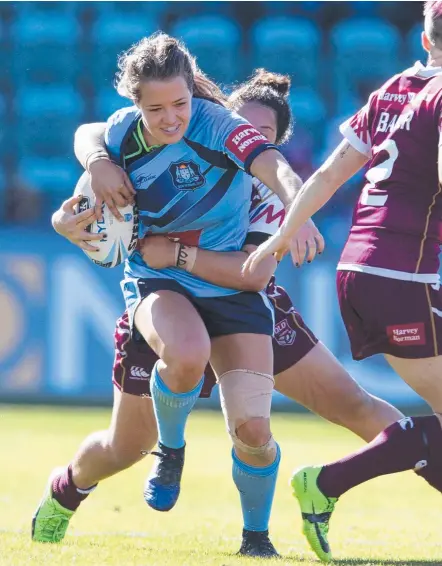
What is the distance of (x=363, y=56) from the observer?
1263 centimetres

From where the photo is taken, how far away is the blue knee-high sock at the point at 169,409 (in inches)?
171

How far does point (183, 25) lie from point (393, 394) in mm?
4635

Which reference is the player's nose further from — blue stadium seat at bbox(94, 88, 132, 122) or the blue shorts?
blue stadium seat at bbox(94, 88, 132, 122)

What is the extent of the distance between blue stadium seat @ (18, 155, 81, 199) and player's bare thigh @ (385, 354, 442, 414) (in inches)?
336

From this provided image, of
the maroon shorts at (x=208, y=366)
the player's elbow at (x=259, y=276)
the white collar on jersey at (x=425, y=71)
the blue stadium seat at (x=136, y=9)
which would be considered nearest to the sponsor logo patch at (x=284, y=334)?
the maroon shorts at (x=208, y=366)

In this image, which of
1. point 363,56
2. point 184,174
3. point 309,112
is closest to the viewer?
point 184,174

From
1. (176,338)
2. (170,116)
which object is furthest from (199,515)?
(170,116)

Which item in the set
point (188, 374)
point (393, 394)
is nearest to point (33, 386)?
point (393, 394)

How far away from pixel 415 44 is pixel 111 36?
314 centimetres

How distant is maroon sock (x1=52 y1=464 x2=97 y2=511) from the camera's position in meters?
4.93

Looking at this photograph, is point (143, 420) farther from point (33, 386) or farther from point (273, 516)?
point (33, 386)

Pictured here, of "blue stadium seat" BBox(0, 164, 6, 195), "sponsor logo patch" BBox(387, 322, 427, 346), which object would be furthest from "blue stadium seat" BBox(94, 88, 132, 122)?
"sponsor logo patch" BBox(387, 322, 427, 346)

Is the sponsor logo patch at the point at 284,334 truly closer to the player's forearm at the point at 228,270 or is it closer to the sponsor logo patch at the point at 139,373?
the player's forearm at the point at 228,270

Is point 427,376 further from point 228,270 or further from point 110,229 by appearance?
point 110,229
